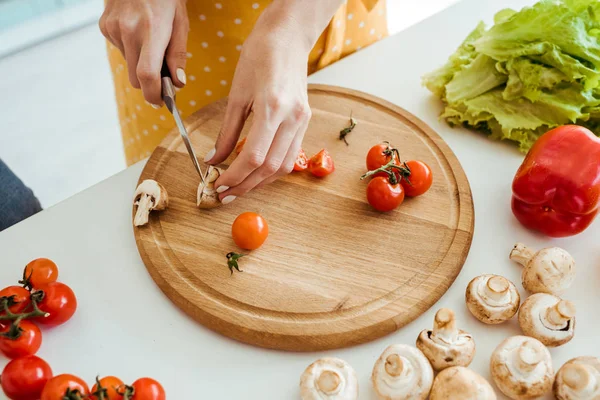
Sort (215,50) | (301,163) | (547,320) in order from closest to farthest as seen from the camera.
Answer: (547,320) → (301,163) → (215,50)

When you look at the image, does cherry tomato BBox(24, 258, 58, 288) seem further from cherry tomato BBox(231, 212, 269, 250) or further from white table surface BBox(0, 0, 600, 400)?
cherry tomato BBox(231, 212, 269, 250)

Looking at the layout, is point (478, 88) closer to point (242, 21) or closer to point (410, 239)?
point (410, 239)

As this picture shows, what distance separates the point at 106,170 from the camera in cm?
288

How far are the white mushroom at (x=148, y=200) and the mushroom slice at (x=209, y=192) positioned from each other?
0.25 feet

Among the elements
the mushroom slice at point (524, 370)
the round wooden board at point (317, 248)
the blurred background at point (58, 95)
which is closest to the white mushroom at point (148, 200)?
the round wooden board at point (317, 248)

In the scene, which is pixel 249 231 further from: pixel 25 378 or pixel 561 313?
pixel 561 313

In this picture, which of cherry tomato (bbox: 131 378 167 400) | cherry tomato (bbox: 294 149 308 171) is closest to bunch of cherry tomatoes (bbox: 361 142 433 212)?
cherry tomato (bbox: 294 149 308 171)

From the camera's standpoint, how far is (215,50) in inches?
58.8

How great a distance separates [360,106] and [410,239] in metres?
0.45

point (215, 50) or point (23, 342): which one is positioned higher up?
point (215, 50)

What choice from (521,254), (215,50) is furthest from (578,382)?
(215,50)

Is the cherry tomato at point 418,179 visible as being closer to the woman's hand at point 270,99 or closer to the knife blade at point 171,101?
the woman's hand at point 270,99

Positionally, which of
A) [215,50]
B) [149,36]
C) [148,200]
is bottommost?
[148,200]

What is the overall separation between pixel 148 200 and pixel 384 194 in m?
0.50
